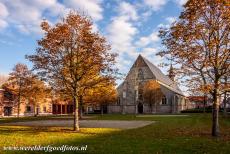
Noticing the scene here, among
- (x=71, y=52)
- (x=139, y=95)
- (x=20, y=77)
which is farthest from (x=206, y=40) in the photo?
(x=139, y=95)

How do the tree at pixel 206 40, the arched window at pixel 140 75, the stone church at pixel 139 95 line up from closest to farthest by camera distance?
the tree at pixel 206 40 < the stone church at pixel 139 95 < the arched window at pixel 140 75

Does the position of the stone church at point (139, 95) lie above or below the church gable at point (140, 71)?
below

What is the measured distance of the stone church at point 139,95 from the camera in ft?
253

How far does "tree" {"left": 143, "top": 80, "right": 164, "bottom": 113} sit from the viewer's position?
235ft

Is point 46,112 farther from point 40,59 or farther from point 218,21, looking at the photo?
point 218,21

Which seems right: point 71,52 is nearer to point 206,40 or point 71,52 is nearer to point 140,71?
point 206,40

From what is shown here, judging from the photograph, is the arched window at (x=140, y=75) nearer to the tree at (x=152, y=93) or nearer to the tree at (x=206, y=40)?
the tree at (x=152, y=93)

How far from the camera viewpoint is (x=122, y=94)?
81125 millimetres

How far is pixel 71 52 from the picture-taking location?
75.9 ft

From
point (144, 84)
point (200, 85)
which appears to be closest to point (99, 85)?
point (200, 85)

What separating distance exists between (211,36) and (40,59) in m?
12.1

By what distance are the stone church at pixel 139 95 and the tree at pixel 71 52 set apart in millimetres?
52931

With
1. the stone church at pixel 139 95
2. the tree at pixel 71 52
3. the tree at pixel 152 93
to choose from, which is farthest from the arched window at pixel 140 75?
the tree at pixel 71 52

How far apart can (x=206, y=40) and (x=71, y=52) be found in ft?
32.4
